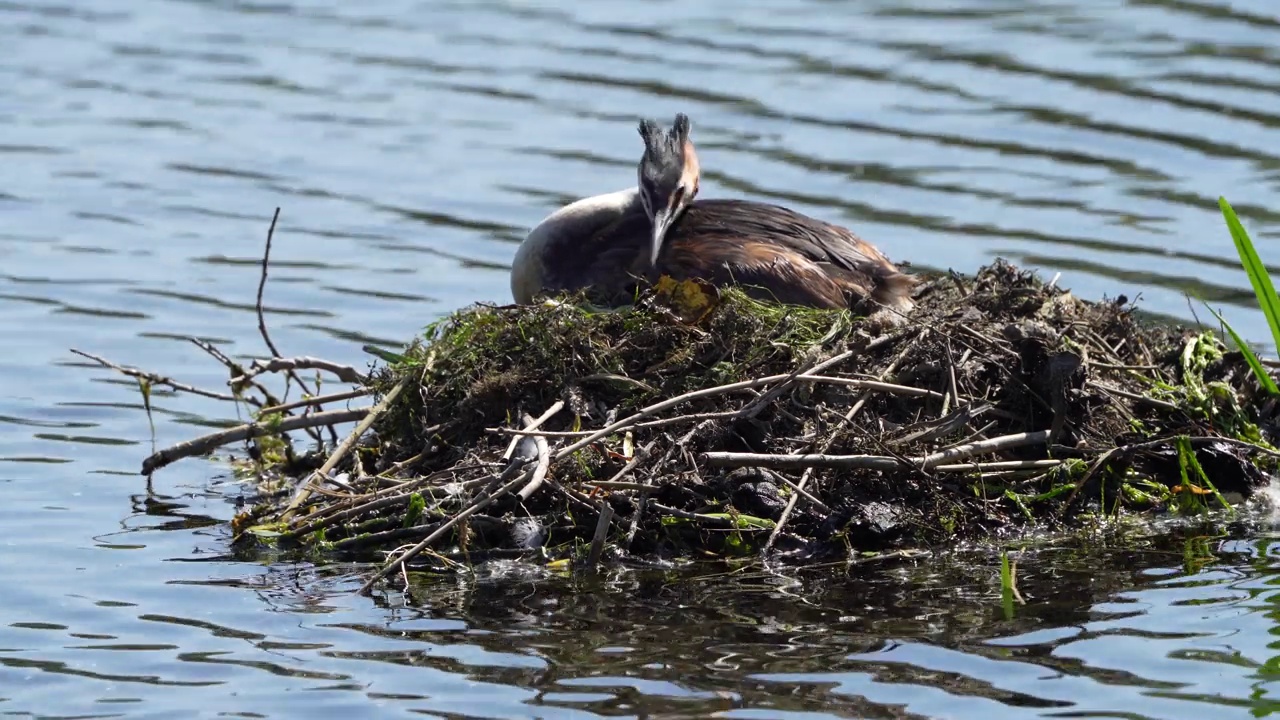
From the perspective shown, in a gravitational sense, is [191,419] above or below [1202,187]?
below

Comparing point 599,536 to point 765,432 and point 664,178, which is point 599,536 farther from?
point 664,178

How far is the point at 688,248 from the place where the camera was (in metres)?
8.55

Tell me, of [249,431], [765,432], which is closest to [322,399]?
[249,431]

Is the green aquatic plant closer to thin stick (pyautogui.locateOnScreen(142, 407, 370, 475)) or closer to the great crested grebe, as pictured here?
the great crested grebe

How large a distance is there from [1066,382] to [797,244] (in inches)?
59.2

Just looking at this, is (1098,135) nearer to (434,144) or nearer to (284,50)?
(434,144)

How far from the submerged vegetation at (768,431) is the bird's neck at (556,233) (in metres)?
0.68

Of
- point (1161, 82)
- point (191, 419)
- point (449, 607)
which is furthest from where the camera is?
point (1161, 82)

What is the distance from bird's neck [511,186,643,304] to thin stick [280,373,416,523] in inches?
41.7

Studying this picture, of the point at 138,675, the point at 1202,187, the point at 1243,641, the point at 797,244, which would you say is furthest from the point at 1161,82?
the point at 138,675

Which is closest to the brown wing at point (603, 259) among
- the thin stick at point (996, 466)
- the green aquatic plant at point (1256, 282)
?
the thin stick at point (996, 466)

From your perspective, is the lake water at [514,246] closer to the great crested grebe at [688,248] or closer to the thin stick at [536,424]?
the thin stick at [536,424]

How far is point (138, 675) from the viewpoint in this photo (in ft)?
20.6

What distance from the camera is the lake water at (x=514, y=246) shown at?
6.19 meters
